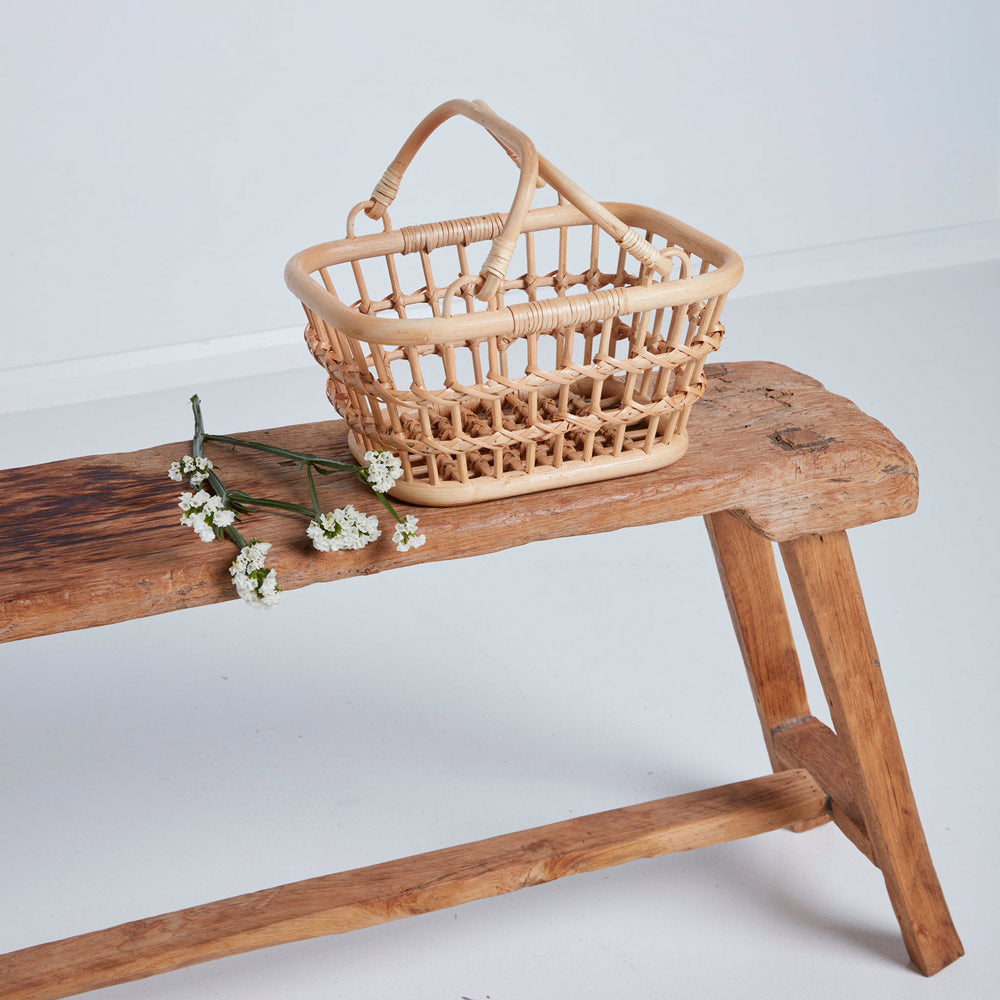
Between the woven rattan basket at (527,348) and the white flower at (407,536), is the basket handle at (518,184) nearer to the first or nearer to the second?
the woven rattan basket at (527,348)

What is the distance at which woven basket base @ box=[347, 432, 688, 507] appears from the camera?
53.7 inches

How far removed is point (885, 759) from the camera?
5.17ft

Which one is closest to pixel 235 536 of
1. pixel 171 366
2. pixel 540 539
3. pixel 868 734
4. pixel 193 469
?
pixel 193 469

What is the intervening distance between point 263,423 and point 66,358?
0.86 metres

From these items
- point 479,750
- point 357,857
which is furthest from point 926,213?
point 357,857

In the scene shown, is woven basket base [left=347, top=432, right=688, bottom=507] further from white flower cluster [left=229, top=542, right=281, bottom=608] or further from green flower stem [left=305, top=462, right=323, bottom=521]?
white flower cluster [left=229, top=542, right=281, bottom=608]

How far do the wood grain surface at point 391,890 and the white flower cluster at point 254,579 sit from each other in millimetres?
472

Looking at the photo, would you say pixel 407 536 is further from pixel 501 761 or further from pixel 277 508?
A: pixel 501 761

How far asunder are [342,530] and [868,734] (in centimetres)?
73

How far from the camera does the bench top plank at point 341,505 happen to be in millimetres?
1285

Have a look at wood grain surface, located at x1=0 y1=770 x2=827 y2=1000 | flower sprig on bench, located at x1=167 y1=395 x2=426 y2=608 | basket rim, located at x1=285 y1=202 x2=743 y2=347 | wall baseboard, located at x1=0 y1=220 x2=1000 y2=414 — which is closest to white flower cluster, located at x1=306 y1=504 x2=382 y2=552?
flower sprig on bench, located at x1=167 y1=395 x2=426 y2=608

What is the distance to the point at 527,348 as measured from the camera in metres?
1.42

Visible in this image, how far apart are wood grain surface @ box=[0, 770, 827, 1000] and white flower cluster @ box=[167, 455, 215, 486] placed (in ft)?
1.73

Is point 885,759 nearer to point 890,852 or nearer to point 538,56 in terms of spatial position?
point 890,852
